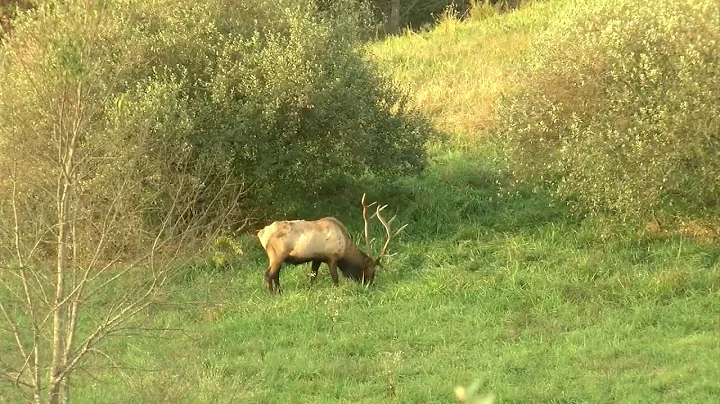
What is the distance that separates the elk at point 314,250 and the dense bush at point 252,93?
4.68 ft

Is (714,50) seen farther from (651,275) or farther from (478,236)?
(478,236)

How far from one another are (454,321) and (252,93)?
435 centimetres

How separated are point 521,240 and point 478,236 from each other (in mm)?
725

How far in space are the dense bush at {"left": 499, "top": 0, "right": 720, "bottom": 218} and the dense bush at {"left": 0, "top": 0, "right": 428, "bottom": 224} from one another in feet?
7.57

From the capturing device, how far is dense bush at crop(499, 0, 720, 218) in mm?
10555

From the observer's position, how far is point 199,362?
9.02 meters

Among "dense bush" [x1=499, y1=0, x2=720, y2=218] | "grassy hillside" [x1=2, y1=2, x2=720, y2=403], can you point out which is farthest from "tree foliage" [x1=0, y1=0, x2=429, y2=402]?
"dense bush" [x1=499, y1=0, x2=720, y2=218]

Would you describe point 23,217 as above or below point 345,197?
above

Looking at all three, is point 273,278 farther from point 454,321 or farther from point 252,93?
point 252,93

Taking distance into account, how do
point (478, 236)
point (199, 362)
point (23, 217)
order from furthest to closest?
1. point (478, 236)
2. point (199, 362)
3. point (23, 217)

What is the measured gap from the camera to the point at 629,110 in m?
11.1

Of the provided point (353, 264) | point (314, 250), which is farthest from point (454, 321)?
point (314, 250)

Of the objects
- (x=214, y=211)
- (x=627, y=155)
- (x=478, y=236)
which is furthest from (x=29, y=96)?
(x=627, y=155)

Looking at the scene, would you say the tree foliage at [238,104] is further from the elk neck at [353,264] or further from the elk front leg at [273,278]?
the elk neck at [353,264]
